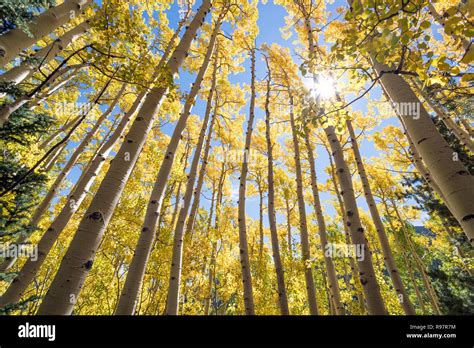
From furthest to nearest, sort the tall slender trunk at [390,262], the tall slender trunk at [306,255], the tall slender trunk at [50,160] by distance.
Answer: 1. the tall slender trunk at [50,160]
2. the tall slender trunk at [306,255]
3. the tall slender trunk at [390,262]

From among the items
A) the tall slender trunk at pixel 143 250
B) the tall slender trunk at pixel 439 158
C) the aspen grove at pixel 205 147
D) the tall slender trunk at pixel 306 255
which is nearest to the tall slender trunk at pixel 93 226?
the aspen grove at pixel 205 147

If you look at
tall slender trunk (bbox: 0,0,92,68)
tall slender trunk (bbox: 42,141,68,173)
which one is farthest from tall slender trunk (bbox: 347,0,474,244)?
tall slender trunk (bbox: 42,141,68,173)

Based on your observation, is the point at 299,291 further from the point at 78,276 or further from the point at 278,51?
the point at 278,51

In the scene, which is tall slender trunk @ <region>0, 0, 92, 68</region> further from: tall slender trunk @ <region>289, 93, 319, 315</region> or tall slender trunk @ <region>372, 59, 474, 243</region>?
tall slender trunk @ <region>289, 93, 319, 315</region>

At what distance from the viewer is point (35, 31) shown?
308cm

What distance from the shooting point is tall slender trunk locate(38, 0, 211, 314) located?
152cm

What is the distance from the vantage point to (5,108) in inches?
110

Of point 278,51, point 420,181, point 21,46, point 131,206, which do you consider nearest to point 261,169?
point 278,51

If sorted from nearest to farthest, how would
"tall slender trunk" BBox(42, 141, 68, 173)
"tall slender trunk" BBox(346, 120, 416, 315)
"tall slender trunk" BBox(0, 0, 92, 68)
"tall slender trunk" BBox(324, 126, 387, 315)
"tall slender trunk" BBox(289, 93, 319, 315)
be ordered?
"tall slender trunk" BBox(0, 0, 92, 68), "tall slender trunk" BBox(324, 126, 387, 315), "tall slender trunk" BBox(346, 120, 416, 315), "tall slender trunk" BBox(289, 93, 319, 315), "tall slender trunk" BBox(42, 141, 68, 173)

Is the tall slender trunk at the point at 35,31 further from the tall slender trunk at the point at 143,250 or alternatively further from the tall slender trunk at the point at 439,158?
the tall slender trunk at the point at 439,158

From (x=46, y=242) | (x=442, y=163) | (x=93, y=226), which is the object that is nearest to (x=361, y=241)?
(x=442, y=163)

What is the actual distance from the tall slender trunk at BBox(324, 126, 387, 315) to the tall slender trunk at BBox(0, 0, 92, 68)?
4749 millimetres

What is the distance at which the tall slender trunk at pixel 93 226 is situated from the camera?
1.52 metres

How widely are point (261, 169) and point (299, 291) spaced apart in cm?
623
